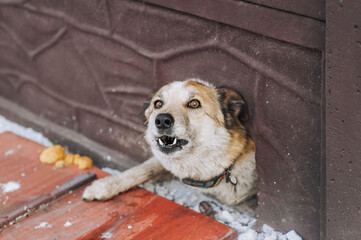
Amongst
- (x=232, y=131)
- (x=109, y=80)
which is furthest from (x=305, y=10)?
(x=109, y=80)

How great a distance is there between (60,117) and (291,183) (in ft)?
9.17

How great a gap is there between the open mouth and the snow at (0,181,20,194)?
4.64ft

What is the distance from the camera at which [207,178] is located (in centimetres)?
337

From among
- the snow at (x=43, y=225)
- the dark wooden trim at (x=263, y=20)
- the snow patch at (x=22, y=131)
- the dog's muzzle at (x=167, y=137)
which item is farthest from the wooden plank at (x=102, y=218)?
the dark wooden trim at (x=263, y=20)

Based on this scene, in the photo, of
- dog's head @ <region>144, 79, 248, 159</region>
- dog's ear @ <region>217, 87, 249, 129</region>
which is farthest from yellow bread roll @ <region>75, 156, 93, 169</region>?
dog's ear @ <region>217, 87, 249, 129</region>

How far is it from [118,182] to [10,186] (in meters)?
0.93

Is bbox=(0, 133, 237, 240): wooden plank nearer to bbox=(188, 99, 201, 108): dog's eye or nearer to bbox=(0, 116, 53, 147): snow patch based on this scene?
bbox=(188, 99, 201, 108): dog's eye

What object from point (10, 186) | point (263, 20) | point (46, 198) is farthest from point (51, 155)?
point (263, 20)

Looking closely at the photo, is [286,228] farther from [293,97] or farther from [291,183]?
[293,97]

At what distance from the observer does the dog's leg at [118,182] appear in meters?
3.54

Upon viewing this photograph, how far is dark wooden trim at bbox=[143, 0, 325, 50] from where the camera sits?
2.53 m

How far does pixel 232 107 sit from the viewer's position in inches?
125

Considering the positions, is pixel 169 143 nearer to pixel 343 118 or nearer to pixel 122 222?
pixel 122 222

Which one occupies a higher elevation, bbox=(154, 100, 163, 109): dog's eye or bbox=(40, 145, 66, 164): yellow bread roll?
bbox=(154, 100, 163, 109): dog's eye
